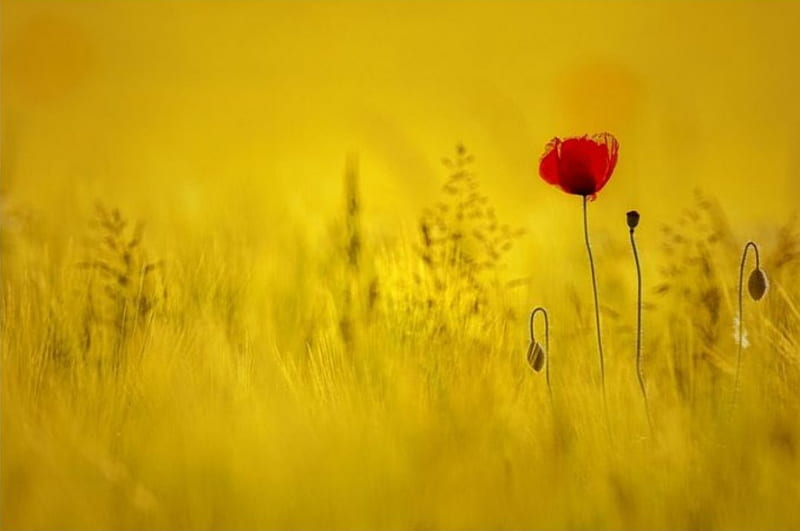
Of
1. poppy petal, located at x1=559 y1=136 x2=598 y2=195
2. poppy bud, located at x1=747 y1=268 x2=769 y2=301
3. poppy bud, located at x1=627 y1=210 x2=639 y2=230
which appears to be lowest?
poppy bud, located at x1=747 y1=268 x2=769 y2=301

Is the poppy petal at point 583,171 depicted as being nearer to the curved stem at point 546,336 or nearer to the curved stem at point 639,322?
the curved stem at point 639,322

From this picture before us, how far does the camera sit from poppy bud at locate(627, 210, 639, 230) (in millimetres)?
1428

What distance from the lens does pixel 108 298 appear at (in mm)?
1402

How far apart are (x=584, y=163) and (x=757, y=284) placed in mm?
365

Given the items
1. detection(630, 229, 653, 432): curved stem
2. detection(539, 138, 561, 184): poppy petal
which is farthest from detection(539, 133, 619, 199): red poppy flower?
detection(630, 229, 653, 432): curved stem

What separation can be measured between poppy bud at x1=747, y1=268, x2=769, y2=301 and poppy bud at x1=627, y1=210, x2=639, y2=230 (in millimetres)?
218

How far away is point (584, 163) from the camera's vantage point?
1.44m

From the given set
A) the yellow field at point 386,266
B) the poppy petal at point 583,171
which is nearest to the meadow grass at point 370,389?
the yellow field at point 386,266

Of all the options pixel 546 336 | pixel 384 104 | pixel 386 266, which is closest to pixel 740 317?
pixel 546 336

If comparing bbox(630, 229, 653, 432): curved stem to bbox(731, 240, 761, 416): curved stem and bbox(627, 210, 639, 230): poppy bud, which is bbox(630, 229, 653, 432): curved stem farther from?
bbox(731, 240, 761, 416): curved stem

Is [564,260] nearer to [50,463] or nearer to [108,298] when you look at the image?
[108,298]

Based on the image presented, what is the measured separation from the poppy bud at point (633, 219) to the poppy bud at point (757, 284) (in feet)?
0.72

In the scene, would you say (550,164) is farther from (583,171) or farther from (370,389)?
(370,389)

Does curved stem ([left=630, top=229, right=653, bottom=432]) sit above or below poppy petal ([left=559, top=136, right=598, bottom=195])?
below
